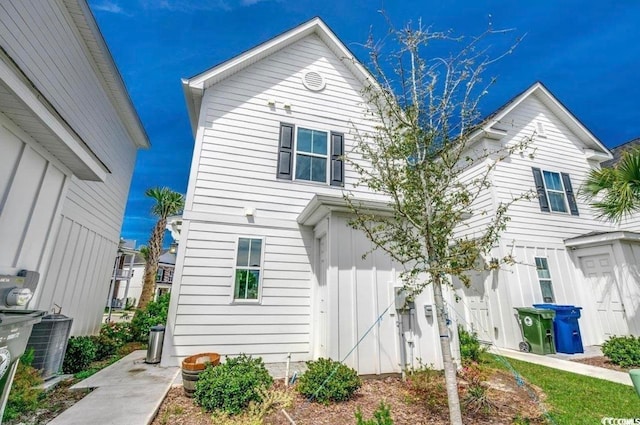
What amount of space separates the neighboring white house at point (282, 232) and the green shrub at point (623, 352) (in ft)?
13.5

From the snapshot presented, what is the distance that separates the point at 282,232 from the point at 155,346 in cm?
365

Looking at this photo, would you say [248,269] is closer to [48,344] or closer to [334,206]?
[334,206]

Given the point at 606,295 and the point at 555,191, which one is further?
the point at 555,191

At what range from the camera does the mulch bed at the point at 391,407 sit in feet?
11.8

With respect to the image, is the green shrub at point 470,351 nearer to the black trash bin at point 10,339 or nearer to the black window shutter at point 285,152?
the black window shutter at point 285,152

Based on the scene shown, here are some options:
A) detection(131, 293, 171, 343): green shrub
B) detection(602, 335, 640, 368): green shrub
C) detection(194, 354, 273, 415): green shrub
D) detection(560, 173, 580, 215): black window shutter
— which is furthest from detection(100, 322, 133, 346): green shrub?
detection(560, 173, 580, 215): black window shutter

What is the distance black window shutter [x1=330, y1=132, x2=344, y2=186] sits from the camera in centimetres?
778

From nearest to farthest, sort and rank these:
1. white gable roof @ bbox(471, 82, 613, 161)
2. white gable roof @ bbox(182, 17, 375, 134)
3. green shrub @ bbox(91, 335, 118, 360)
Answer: green shrub @ bbox(91, 335, 118, 360) < white gable roof @ bbox(182, 17, 375, 134) < white gable roof @ bbox(471, 82, 613, 161)

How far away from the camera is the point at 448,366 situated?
323 centimetres

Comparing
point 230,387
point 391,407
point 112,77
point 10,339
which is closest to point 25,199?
point 10,339

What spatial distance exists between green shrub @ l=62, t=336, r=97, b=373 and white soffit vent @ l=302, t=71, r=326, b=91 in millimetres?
8396

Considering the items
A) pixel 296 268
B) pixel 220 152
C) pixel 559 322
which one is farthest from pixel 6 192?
pixel 559 322

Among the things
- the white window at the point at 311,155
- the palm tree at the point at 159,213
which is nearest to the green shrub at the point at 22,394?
the white window at the point at 311,155

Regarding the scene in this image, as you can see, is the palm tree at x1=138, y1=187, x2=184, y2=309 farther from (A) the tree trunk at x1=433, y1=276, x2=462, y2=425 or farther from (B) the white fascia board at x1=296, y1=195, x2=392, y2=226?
(A) the tree trunk at x1=433, y1=276, x2=462, y2=425
